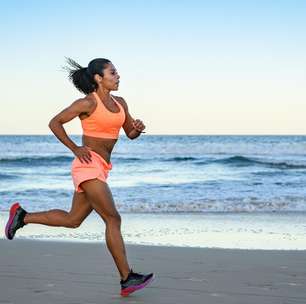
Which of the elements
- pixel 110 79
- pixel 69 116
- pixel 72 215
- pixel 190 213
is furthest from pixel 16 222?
pixel 190 213

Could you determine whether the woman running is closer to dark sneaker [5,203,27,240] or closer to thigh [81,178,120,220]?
thigh [81,178,120,220]

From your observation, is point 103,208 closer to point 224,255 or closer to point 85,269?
point 85,269

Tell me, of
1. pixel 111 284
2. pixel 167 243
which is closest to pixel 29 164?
pixel 167 243

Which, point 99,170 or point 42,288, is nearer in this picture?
point 99,170

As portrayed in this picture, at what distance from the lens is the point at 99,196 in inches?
187

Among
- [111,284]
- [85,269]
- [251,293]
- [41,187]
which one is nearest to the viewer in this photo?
[251,293]

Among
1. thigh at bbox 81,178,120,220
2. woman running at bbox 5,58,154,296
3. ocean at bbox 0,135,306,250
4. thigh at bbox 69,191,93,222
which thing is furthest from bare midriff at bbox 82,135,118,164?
ocean at bbox 0,135,306,250

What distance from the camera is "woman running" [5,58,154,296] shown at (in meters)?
4.80

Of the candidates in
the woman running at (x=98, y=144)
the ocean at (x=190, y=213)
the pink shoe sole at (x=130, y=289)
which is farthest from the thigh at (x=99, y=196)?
the ocean at (x=190, y=213)

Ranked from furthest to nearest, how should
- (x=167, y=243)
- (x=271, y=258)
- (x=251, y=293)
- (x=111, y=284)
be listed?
(x=167, y=243) < (x=271, y=258) < (x=111, y=284) < (x=251, y=293)

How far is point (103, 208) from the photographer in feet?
15.7

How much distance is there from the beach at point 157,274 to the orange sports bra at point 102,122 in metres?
1.13

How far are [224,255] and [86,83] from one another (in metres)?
2.68

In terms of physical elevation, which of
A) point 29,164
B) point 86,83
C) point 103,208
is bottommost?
point 29,164
